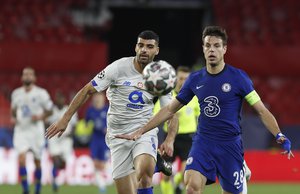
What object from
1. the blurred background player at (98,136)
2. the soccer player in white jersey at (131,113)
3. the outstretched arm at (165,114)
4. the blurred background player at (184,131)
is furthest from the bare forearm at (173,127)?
the blurred background player at (98,136)

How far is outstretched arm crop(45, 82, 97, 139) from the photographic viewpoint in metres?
8.25

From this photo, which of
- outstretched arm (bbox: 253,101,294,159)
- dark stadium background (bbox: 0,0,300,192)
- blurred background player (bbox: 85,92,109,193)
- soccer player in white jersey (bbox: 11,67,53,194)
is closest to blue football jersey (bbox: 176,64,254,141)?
outstretched arm (bbox: 253,101,294,159)

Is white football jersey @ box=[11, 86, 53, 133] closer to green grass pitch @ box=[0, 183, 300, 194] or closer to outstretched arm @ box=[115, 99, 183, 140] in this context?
green grass pitch @ box=[0, 183, 300, 194]

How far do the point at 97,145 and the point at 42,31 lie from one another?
812 centimetres

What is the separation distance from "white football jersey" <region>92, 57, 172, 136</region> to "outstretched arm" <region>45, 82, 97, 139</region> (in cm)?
37

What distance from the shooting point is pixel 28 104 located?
14.2 metres

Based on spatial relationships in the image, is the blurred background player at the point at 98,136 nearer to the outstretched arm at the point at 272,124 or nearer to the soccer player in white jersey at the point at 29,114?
the soccer player in white jersey at the point at 29,114

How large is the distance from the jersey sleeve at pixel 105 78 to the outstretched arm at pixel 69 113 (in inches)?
2.6

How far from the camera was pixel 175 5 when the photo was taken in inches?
989

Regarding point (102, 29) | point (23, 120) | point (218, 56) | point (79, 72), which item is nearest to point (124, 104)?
point (218, 56)

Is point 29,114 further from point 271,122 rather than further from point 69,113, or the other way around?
point 271,122

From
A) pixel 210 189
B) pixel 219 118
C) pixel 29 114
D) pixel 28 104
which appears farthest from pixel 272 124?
pixel 210 189

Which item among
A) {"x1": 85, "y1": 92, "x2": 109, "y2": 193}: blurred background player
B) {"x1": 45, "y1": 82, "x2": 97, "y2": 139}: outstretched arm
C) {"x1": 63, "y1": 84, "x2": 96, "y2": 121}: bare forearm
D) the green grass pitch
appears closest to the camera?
{"x1": 45, "y1": 82, "x2": 97, "y2": 139}: outstretched arm

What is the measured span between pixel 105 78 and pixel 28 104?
5663 millimetres
